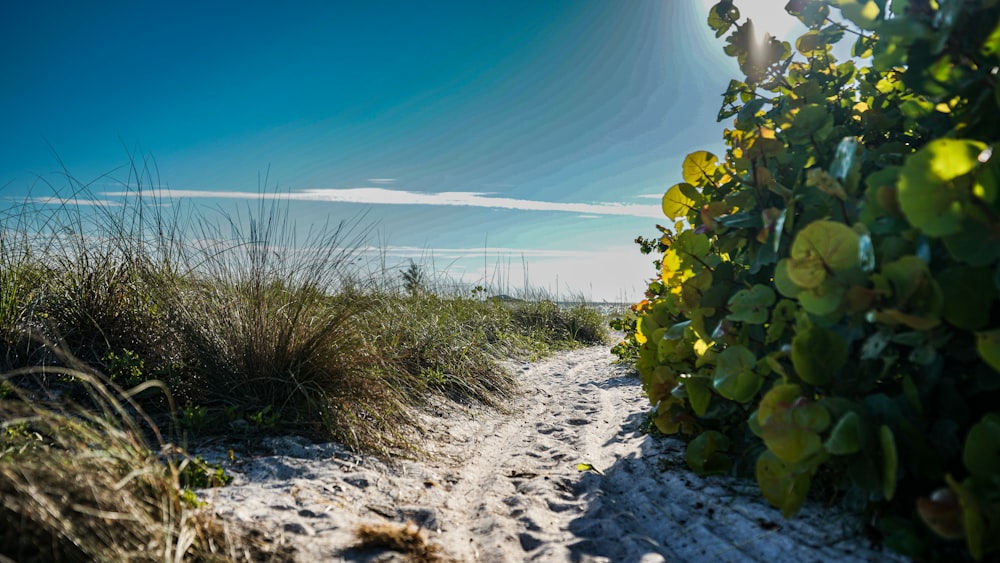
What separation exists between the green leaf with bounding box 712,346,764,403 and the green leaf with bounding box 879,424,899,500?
49 centimetres

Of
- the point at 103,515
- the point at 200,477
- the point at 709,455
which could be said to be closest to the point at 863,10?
the point at 709,455

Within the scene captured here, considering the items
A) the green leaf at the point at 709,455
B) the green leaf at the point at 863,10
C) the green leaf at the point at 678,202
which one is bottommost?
the green leaf at the point at 709,455

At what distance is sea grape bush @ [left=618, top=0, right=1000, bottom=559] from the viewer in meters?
1.29

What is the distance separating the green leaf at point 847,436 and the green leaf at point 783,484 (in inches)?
12.5

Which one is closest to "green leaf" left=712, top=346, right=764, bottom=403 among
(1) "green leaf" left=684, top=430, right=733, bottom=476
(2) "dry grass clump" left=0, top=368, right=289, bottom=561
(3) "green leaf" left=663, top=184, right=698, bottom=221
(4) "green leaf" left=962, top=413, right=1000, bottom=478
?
(1) "green leaf" left=684, top=430, right=733, bottom=476

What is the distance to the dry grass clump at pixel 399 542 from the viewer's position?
1.88m

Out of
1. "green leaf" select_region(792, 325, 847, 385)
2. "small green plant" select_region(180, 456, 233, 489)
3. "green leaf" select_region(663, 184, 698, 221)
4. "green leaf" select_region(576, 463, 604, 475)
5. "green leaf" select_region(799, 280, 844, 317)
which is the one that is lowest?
"green leaf" select_region(576, 463, 604, 475)

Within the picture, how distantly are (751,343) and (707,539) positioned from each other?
73 centimetres

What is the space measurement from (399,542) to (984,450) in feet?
5.49

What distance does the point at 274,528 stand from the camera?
6.26ft

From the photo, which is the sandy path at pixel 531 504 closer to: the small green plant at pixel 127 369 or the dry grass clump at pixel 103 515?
the dry grass clump at pixel 103 515

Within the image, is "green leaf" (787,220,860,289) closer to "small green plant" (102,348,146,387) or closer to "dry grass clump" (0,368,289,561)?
"dry grass clump" (0,368,289,561)

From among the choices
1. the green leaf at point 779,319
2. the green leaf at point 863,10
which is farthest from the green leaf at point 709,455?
the green leaf at point 863,10

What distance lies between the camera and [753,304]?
6.15 ft
